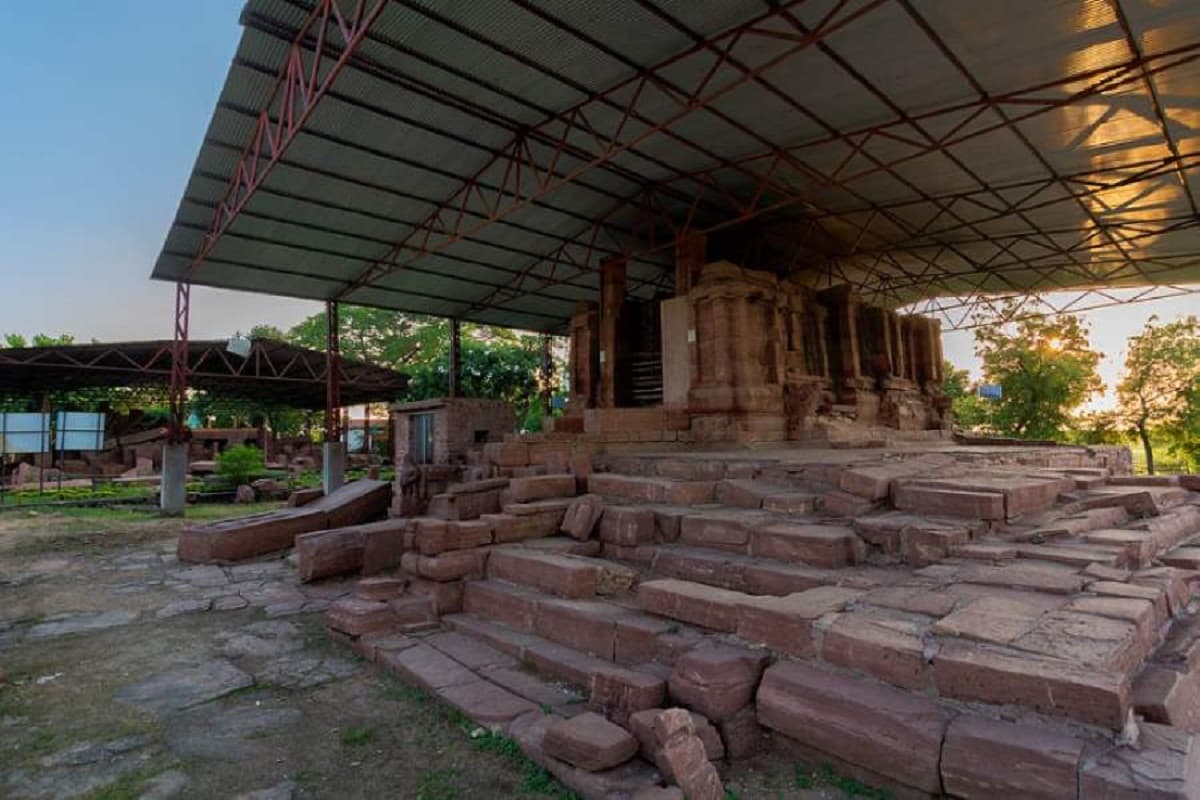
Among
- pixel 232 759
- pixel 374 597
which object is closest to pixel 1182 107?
pixel 374 597

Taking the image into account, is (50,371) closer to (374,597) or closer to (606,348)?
(606,348)

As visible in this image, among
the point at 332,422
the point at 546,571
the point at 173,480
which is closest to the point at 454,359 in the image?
the point at 332,422

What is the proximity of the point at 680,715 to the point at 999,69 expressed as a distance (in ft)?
32.0

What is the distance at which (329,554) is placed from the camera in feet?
26.6

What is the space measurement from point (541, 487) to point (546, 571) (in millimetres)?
2407

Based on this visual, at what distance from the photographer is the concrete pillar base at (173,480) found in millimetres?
15688

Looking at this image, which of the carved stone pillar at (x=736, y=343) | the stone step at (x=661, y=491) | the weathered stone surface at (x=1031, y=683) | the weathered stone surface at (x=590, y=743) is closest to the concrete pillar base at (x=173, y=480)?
the carved stone pillar at (x=736, y=343)

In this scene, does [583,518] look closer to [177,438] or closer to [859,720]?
[859,720]

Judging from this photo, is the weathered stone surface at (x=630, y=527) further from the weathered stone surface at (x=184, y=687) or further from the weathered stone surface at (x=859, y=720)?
the weathered stone surface at (x=184, y=687)

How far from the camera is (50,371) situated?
21.5 meters

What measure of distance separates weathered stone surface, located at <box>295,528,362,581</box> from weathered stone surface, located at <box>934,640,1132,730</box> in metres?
7.24

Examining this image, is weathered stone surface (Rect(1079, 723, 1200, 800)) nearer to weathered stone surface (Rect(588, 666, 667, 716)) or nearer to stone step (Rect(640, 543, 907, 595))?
stone step (Rect(640, 543, 907, 595))

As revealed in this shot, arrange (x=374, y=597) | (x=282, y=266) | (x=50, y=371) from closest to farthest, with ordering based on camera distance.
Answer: (x=374, y=597)
(x=282, y=266)
(x=50, y=371)

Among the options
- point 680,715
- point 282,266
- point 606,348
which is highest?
point 282,266
